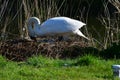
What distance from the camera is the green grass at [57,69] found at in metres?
6.67

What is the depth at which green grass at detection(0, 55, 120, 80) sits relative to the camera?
667 cm

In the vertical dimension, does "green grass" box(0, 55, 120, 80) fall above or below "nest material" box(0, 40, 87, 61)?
below

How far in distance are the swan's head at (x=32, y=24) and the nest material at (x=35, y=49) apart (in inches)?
23.4

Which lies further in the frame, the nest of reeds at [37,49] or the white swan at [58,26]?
the white swan at [58,26]

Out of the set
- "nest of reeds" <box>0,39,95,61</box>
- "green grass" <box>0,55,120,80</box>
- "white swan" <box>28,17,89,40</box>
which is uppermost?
A: "white swan" <box>28,17,89,40</box>

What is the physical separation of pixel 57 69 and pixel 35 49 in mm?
1829

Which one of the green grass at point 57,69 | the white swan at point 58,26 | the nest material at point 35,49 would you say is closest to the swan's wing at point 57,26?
the white swan at point 58,26

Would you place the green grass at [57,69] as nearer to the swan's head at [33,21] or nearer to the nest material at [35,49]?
the nest material at [35,49]

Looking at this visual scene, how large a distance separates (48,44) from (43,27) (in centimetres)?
73

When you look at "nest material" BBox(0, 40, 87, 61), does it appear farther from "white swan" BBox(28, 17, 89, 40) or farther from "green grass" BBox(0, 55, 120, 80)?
"green grass" BBox(0, 55, 120, 80)

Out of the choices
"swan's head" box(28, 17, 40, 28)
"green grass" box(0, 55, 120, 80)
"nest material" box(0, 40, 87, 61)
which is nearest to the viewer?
"green grass" box(0, 55, 120, 80)

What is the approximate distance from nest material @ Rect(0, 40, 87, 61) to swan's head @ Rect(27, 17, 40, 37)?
23.4 inches

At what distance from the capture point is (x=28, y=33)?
10.5 metres

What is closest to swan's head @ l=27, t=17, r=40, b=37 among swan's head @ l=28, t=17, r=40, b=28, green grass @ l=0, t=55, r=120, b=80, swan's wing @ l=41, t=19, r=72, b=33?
swan's head @ l=28, t=17, r=40, b=28
